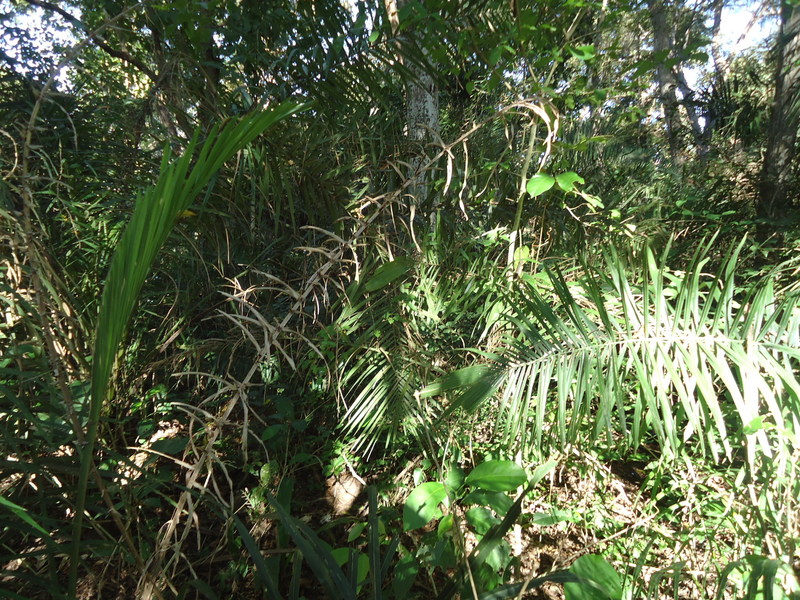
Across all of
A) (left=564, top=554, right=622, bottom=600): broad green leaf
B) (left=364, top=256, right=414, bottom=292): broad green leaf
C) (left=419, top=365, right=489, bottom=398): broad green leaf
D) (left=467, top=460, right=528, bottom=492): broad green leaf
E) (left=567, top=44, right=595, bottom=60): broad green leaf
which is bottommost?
(left=564, top=554, right=622, bottom=600): broad green leaf

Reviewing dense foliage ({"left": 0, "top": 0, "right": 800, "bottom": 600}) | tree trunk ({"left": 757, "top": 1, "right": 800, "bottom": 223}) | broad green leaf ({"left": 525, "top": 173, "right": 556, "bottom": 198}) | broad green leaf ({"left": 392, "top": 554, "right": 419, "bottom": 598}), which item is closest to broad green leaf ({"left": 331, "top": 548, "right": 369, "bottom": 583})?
dense foliage ({"left": 0, "top": 0, "right": 800, "bottom": 600})

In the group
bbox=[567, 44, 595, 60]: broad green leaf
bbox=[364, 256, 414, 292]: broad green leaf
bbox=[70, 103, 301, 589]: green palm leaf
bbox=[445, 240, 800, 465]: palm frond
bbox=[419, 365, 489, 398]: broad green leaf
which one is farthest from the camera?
bbox=[567, 44, 595, 60]: broad green leaf

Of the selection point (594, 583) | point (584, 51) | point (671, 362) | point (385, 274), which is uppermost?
point (584, 51)

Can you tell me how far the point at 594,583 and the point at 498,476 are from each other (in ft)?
1.04

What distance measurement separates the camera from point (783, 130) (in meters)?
2.33

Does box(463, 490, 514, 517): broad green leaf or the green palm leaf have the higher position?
the green palm leaf

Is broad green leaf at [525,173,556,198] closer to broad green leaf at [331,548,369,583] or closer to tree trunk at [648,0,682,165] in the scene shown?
tree trunk at [648,0,682,165]

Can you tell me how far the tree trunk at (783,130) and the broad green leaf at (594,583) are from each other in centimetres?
206

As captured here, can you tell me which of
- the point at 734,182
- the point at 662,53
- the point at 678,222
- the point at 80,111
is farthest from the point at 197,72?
the point at 734,182

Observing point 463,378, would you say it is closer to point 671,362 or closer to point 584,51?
point 671,362

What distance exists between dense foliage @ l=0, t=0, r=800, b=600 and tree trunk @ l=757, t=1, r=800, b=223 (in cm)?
2

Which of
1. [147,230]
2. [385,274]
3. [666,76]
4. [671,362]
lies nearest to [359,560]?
[385,274]

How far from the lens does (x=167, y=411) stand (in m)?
1.96

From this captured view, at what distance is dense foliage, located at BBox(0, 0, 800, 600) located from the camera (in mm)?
1035
